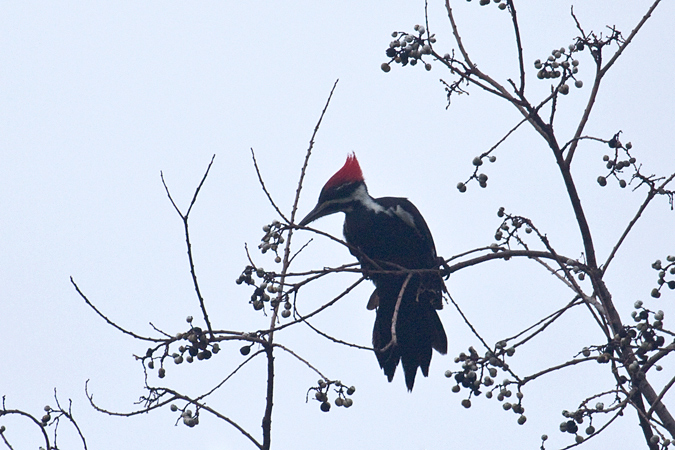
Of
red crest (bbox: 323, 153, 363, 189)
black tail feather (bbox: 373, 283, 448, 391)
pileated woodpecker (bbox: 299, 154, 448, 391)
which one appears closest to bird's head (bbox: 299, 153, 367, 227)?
red crest (bbox: 323, 153, 363, 189)

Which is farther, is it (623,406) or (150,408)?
(150,408)

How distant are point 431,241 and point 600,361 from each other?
2.39 meters

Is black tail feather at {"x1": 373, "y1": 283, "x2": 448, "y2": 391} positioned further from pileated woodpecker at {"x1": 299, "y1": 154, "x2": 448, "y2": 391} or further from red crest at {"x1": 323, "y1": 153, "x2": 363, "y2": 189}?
red crest at {"x1": 323, "y1": 153, "x2": 363, "y2": 189}

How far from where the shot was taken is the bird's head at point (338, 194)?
4.60m

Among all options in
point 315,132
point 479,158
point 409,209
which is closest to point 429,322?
point 409,209

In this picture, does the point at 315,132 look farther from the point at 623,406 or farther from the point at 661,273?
the point at 623,406

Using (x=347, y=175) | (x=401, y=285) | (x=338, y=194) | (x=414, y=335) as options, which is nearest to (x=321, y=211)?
(x=338, y=194)

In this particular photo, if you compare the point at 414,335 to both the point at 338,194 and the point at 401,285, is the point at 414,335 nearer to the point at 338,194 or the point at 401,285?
the point at 401,285

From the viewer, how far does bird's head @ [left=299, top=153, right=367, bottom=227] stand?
4.60 metres

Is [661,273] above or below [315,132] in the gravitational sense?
below

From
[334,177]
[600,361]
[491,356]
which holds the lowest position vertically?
[600,361]

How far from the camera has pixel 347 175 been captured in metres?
4.70

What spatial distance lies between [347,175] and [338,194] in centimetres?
16

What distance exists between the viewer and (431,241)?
175 inches
